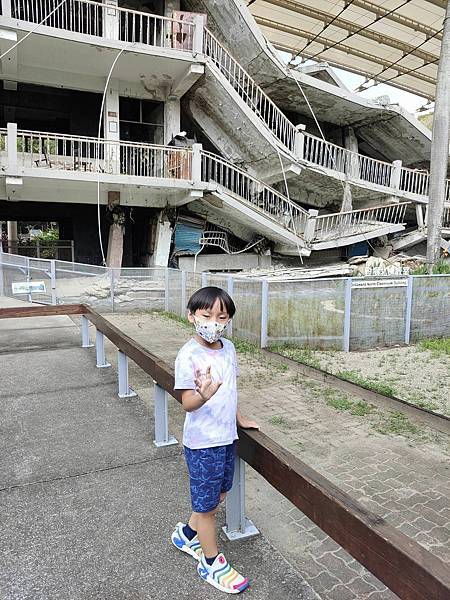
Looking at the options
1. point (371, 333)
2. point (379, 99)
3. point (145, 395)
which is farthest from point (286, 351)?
point (379, 99)

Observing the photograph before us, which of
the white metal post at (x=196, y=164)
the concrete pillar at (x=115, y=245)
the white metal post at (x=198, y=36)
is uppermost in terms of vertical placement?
the white metal post at (x=198, y=36)

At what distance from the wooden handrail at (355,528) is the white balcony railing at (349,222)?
14525 mm

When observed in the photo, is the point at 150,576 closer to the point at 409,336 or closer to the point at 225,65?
the point at 409,336

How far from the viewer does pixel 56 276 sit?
481 inches

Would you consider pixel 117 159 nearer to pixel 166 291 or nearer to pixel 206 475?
pixel 166 291

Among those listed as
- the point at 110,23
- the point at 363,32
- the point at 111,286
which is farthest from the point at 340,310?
the point at 363,32

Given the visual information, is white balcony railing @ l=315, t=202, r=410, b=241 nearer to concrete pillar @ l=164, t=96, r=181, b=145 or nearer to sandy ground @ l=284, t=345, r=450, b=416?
concrete pillar @ l=164, t=96, r=181, b=145

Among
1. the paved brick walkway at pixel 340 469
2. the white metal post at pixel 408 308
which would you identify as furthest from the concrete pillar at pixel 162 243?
the paved brick walkway at pixel 340 469

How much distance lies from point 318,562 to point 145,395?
3114 mm

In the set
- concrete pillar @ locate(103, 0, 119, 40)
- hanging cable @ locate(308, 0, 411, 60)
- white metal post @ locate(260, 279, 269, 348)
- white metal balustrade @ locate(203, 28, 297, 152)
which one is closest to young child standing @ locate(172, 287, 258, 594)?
white metal post @ locate(260, 279, 269, 348)

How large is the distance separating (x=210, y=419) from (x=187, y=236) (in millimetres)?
12513

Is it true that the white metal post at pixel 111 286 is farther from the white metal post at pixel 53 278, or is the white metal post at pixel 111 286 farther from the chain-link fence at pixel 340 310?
the chain-link fence at pixel 340 310

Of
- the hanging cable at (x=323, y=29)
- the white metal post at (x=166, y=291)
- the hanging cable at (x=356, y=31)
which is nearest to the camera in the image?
the white metal post at (x=166, y=291)

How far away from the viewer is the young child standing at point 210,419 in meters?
2.09
